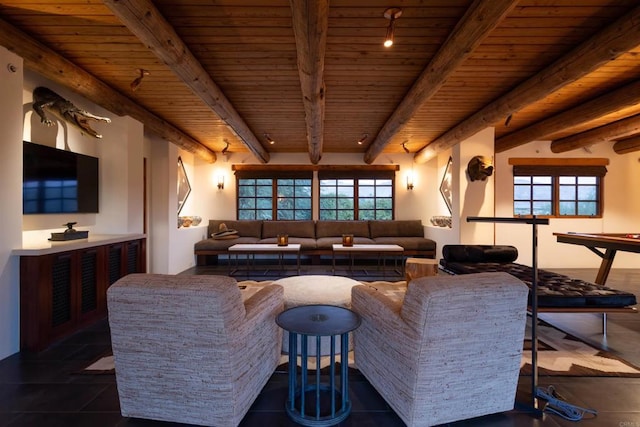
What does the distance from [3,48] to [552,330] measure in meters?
5.06

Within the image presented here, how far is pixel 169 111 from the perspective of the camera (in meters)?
4.09

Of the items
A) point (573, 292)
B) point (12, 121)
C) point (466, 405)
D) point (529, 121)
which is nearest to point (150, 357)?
point (466, 405)

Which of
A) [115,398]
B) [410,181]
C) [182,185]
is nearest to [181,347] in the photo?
[115,398]

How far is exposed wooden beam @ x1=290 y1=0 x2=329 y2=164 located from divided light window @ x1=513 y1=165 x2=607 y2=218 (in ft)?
15.1

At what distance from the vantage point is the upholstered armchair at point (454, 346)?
1.33 m

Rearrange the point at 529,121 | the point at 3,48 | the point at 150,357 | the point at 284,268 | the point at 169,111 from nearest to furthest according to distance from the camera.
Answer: the point at 150,357
the point at 3,48
the point at 169,111
the point at 529,121
the point at 284,268

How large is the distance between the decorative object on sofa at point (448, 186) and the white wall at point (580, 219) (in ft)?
3.37

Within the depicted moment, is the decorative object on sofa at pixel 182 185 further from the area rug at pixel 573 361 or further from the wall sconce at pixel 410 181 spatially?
the area rug at pixel 573 361

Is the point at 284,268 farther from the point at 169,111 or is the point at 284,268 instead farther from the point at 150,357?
the point at 150,357

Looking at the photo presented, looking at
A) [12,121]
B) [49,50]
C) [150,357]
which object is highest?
[49,50]

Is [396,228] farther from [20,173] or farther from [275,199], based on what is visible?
[20,173]

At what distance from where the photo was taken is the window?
576 cm

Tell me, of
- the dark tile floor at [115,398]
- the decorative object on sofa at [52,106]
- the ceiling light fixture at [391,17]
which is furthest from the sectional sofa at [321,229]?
the ceiling light fixture at [391,17]

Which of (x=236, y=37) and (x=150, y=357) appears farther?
(x=236, y=37)
